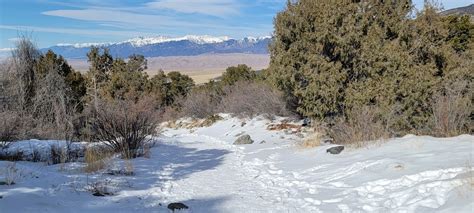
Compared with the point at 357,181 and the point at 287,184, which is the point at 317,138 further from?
the point at 357,181

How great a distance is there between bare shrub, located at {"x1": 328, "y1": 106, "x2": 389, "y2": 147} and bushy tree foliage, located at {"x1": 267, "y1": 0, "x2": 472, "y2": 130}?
2.24 feet

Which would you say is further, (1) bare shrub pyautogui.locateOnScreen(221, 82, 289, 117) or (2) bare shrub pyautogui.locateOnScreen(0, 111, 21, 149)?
(1) bare shrub pyautogui.locateOnScreen(221, 82, 289, 117)

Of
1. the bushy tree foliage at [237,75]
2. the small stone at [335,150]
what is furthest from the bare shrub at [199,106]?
the small stone at [335,150]

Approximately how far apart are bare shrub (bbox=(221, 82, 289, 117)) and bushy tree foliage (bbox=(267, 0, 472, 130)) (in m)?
5.75

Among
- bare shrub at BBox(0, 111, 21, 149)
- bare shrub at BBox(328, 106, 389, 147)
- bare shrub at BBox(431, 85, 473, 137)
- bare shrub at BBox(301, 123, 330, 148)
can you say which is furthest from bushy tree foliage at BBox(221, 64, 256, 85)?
bare shrub at BBox(431, 85, 473, 137)

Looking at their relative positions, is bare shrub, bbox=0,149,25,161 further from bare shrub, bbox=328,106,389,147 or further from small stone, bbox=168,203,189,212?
bare shrub, bbox=328,106,389,147

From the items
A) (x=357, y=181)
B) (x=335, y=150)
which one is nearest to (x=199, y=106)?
(x=335, y=150)

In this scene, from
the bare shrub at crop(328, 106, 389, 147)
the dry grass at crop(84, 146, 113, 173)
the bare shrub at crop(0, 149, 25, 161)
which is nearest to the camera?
the dry grass at crop(84, 146, 113, 173)

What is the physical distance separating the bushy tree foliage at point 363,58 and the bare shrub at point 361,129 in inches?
26.9

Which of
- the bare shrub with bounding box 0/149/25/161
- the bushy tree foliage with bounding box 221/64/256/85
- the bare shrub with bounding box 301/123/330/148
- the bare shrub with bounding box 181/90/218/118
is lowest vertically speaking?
the bare shrub with bounding box 181/90/218/118

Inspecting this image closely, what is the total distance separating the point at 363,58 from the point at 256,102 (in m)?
11.8

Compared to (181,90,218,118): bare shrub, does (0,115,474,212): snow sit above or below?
above

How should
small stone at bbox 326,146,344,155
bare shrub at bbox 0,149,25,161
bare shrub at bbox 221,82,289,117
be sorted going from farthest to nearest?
bare shrub at bbox 221,82,289,117
small stone at bbox 326,146,344,155
bare shrub at bbox 0,149,25,161

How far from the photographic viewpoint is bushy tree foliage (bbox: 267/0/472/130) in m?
13.6
